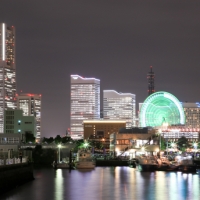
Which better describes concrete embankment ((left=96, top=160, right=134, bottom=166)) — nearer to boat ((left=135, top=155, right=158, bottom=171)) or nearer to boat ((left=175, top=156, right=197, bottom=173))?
boat ((left=135, top=155, right=158, bottom=171))

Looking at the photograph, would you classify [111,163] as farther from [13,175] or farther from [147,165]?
[13,175]

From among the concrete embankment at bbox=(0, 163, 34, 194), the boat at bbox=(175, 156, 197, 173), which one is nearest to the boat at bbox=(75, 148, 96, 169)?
the boat at bbox=(175, 156, 197, 173)

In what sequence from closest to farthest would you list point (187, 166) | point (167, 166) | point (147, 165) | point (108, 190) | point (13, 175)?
point (13, 175) < point (108, 190) < point (187, 166) < point (147, 165) < point (167, 166)

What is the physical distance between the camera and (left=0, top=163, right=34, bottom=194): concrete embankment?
65750mm

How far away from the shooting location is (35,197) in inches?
2657

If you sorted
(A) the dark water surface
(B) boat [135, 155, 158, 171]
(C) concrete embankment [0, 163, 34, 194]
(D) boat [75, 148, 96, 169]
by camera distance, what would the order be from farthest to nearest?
(D) boat [75, 148, 96, 169]
(B) boat [135, 155, 158, 171]
(A) the dark water surface
(C) concrete embankment [0, 163, 34, 194]

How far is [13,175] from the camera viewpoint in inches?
2894

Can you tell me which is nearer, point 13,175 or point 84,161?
point 13,175

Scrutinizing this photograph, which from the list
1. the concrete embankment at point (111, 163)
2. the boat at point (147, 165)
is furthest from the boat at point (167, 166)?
the concrete embankment at point (111, 163)

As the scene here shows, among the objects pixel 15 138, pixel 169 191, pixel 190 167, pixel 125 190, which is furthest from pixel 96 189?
pixel 15 138

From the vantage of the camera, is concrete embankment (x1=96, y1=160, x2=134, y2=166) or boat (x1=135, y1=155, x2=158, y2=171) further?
concrete embankment (x1=96, y1=160, x2=134, y2=166)

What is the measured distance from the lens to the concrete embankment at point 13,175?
216 feet

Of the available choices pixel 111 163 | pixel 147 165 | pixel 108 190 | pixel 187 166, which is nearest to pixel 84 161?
pixel 147 165

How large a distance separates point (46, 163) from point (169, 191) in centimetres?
8596
